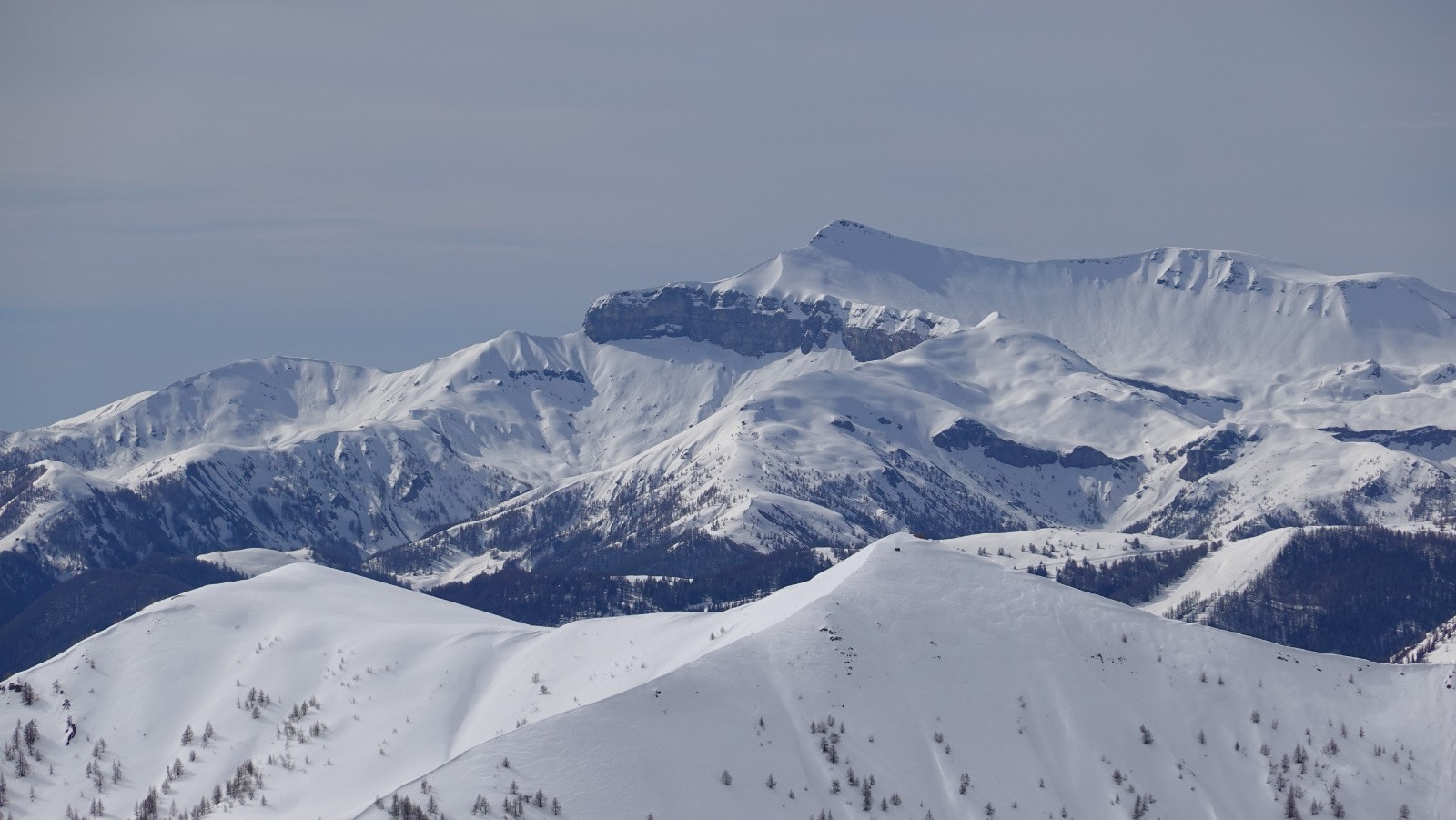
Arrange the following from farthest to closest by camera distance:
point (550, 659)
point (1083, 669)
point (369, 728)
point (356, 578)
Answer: point (356, 578)
point (550, 659)
point (369, 728)
point (1083, 669)

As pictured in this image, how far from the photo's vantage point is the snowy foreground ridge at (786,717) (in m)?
104

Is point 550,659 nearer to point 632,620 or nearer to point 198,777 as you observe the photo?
point 632,620

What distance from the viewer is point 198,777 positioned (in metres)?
124

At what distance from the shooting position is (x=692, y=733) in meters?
105

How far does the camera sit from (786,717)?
359 feet

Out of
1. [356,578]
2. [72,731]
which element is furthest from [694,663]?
[356,578]

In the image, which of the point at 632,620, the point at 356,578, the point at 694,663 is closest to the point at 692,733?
the point at 694,663

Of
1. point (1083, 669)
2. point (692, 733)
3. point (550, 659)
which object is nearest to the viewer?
point (692, 733)

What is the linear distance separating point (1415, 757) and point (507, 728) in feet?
181

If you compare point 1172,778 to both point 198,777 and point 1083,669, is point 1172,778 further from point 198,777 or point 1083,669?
point 198,777

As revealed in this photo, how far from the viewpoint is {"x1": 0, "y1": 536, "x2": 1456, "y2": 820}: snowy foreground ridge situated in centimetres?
10356

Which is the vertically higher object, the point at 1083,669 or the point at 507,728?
the point at 1083,669

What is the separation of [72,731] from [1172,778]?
73.3 metres

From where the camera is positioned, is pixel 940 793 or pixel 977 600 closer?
pixel 940 793
